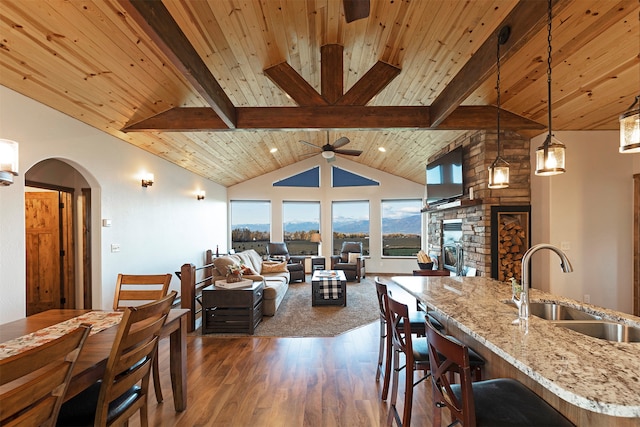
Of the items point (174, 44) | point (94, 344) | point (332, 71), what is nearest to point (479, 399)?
point (94, 344)

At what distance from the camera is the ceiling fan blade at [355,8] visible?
209 centimetres

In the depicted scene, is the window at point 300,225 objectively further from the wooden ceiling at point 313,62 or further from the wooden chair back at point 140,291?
the wooden chair back at point 140,291

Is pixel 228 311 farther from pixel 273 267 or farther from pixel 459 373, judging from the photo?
pixel 459 373

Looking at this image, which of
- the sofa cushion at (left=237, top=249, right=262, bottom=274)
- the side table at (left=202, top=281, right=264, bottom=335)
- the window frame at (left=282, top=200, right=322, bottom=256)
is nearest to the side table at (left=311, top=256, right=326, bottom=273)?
the window frame at (left=282, top=200, right=322, bottom=256)

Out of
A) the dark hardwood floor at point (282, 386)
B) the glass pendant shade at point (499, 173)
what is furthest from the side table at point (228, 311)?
the glass pendant shade at point (499, 173)

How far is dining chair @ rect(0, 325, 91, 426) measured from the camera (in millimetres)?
984

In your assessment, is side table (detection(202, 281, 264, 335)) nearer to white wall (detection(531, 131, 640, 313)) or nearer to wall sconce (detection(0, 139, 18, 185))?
wall sconce (detection(0, 139, 18, 185))

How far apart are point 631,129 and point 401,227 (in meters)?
8.04

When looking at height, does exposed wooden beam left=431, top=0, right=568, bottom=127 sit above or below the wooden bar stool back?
above

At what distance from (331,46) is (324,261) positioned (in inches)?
249

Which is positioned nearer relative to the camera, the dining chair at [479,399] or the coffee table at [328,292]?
the dining chair at [479,399]

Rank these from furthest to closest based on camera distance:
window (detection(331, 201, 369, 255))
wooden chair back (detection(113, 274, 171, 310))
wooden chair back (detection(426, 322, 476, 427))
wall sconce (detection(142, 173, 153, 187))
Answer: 1. window (detection(331, 201, 369, 255))
2. wall sconce (detection(142, 173, 153, 187))
3. wooden chair back (detection(113, 274, 171, 310))
4. wooden chair back (detection(426, 322, 476, 427))

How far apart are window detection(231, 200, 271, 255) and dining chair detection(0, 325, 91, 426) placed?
8.34 m

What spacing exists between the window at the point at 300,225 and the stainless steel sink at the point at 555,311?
24.7ft
